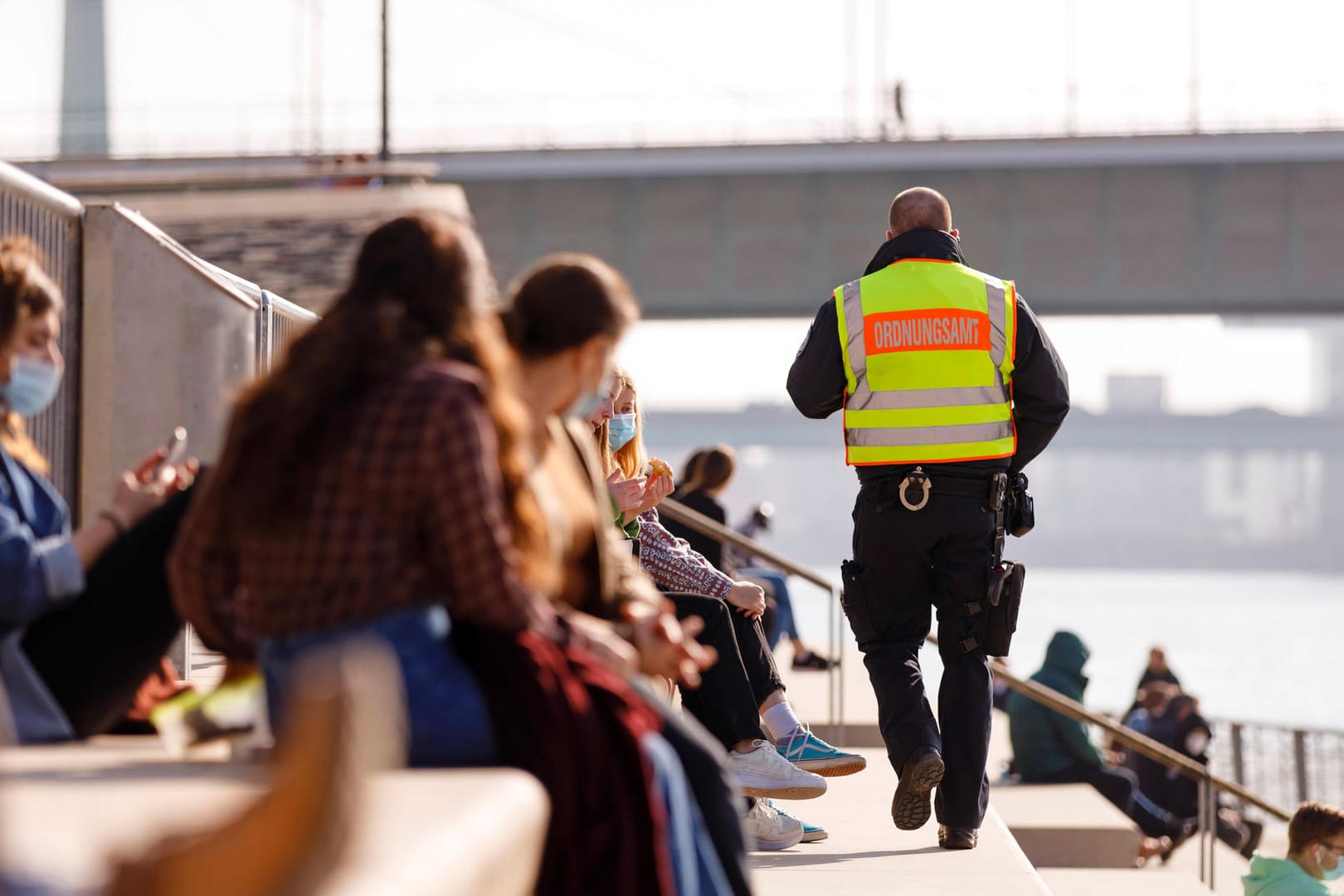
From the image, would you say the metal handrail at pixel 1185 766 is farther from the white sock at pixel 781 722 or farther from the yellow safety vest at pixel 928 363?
the yellow safety vest at pixel 928 363

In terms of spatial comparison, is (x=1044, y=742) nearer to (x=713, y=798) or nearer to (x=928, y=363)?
(x=928, y=363)

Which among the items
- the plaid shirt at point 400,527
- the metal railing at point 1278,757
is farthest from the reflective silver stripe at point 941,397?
the metal railing at point 1278,757

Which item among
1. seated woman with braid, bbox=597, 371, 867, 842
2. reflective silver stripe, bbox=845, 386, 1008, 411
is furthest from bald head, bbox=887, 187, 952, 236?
seated woman with braid, bbox=597, 371, 867, 842

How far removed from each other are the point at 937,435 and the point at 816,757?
1.11 m

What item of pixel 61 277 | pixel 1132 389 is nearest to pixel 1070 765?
pixel 61 277

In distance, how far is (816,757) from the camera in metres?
5.78

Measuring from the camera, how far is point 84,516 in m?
6.30

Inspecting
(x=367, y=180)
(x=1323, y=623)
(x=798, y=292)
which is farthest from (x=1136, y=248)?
(x=1323, y=623)

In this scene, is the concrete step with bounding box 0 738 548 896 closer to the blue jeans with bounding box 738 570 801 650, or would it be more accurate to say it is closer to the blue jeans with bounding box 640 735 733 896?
the blue jeans with bounding box 640 735 733 896

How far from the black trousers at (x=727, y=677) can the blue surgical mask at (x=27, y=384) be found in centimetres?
265

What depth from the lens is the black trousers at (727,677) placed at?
5574 mm

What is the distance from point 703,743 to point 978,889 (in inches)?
90.5

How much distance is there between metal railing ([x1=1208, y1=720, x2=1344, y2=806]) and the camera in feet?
48.6

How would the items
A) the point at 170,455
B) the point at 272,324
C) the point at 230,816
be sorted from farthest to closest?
the point at 272,324 → the point at 170,455 → the point at 230,816
